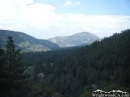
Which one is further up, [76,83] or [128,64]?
[128,64]

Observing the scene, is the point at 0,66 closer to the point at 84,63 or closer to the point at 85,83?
the point at 85,83

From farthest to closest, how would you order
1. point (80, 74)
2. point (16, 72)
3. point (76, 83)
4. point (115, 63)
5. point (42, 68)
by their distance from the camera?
point (42, 68), point (115, 63), point (80, 74), point (76, 83), point (16, 72)

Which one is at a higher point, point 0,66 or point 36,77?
point 0,66

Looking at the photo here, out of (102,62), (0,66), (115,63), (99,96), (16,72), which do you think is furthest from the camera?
(102,62)

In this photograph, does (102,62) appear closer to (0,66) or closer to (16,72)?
(16,72)

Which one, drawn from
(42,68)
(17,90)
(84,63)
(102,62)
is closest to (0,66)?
(17,90)

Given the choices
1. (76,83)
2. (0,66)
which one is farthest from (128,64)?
(0,66)

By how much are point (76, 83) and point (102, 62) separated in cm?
1935

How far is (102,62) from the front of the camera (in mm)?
75625

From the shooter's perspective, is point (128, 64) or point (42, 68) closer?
point (128, 64)

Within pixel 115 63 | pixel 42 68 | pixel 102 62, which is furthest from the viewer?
pixel 42 68

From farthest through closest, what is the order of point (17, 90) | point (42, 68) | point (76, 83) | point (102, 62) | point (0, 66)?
1. point (42, 68)
2. point (102, 62)
3. point (76, 83)
4. point (17, 90)
5. point (0, 66)

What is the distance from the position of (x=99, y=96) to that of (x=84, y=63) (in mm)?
62720

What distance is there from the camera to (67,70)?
270ft
